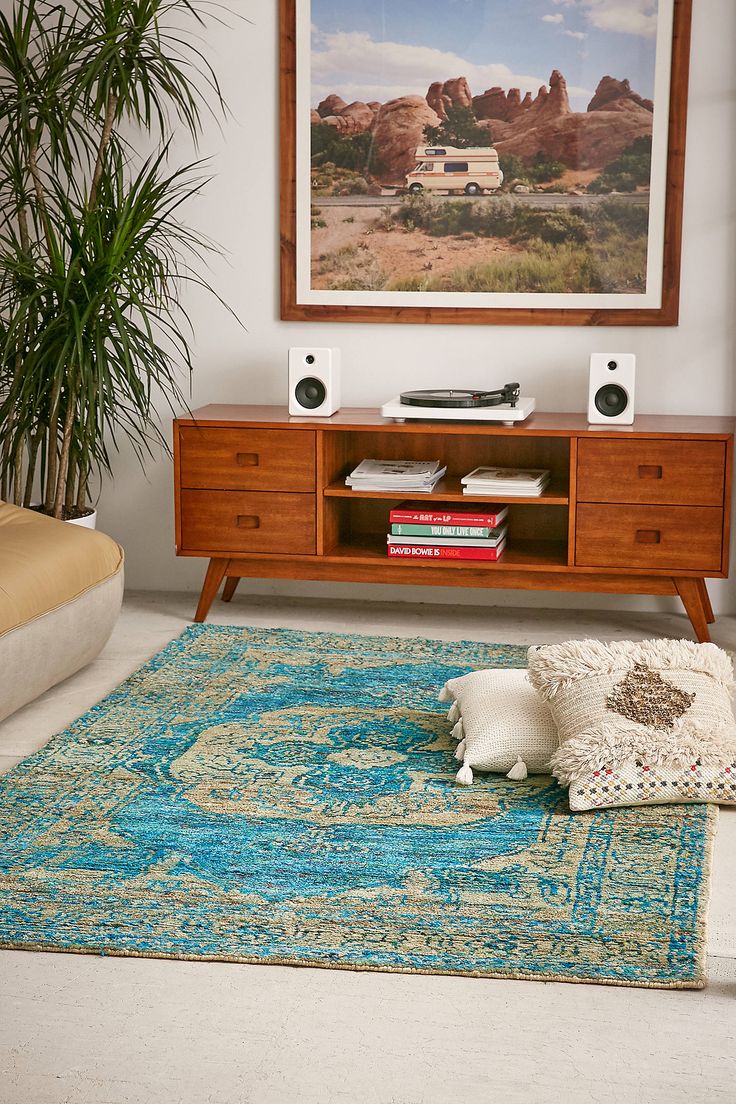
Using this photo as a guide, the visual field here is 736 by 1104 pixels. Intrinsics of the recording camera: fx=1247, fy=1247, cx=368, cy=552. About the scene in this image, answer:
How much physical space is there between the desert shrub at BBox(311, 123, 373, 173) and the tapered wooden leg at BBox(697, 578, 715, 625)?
1681mm

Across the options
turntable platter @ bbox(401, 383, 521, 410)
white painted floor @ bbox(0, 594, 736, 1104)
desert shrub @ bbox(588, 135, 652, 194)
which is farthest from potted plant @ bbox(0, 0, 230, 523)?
white painted floor @ bbox(0, 594, 736, 1104)

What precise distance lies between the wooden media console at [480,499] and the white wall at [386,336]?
0.17 metres

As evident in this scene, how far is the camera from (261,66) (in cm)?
399

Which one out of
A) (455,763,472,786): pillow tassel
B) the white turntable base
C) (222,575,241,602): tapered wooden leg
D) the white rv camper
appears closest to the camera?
(455,763,472,786): pillow tassel

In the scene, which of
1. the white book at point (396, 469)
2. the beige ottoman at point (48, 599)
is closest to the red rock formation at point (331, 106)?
the white book at point (396, 469)

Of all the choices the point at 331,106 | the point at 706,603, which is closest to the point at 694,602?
the point at 706,603

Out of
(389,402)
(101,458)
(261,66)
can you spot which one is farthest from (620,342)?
(101,458)

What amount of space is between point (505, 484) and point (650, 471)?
1.36 feet

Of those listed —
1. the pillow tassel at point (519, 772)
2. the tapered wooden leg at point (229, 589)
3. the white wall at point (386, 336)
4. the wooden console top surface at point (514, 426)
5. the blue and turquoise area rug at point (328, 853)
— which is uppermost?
the white wall at point (386, 336)

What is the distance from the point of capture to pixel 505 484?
364 cm

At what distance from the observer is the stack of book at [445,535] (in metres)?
3.67

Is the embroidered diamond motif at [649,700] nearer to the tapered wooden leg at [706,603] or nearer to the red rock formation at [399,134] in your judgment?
the tapered wooden leg at [706,603]

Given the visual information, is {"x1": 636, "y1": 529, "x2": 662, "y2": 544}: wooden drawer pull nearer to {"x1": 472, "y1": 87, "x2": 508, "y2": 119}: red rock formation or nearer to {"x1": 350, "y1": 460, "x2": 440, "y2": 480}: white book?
{"x1": 350, "y1": 460, "x2": 440, "y2": 480}: white book

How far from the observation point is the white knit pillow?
260cm
